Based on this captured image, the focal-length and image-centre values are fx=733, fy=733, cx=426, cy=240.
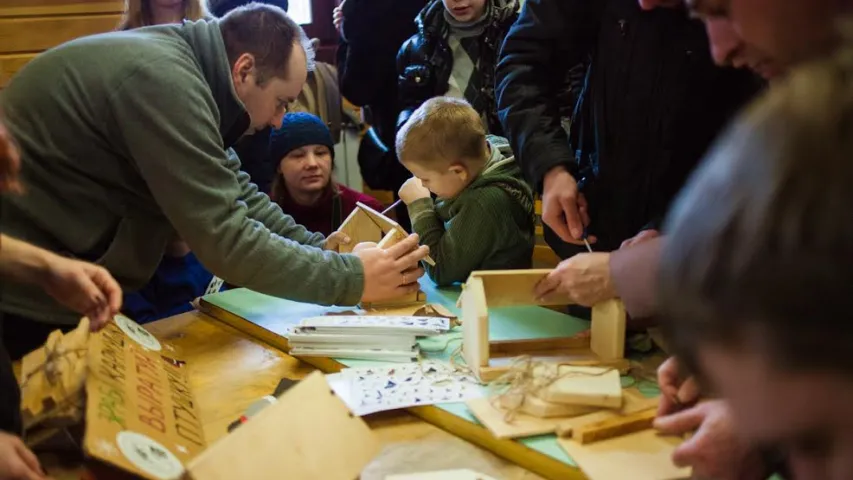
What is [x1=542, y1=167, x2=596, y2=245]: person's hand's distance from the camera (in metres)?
1.28

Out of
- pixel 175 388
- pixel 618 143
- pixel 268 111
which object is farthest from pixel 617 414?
pixel 268 111

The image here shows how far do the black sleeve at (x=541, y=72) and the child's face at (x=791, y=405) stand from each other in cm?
96

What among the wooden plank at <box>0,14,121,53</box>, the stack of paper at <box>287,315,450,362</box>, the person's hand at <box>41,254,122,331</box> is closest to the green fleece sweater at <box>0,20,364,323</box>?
the stack of paper at <box>287,315,450,362</box>

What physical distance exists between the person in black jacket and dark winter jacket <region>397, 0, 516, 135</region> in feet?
0.94

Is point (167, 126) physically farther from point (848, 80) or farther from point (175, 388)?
point (848, 80)

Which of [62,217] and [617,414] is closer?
[617,414]

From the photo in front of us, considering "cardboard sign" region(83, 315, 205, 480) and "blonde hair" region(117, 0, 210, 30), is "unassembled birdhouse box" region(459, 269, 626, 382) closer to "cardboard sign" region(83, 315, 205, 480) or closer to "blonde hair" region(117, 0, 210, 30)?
"cardboard sign" region(83, 315, 205, 480)

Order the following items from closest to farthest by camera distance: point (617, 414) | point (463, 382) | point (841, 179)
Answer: point (841, 179)
point (617, 414)
point (463, 382)

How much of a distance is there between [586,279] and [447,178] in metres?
0.60

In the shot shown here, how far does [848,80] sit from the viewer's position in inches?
13.8

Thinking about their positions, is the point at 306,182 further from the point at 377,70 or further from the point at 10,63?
the point at 10,63

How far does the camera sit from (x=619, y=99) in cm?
125

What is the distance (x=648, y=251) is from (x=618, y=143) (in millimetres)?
268

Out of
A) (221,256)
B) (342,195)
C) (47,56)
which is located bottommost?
(342,195)
